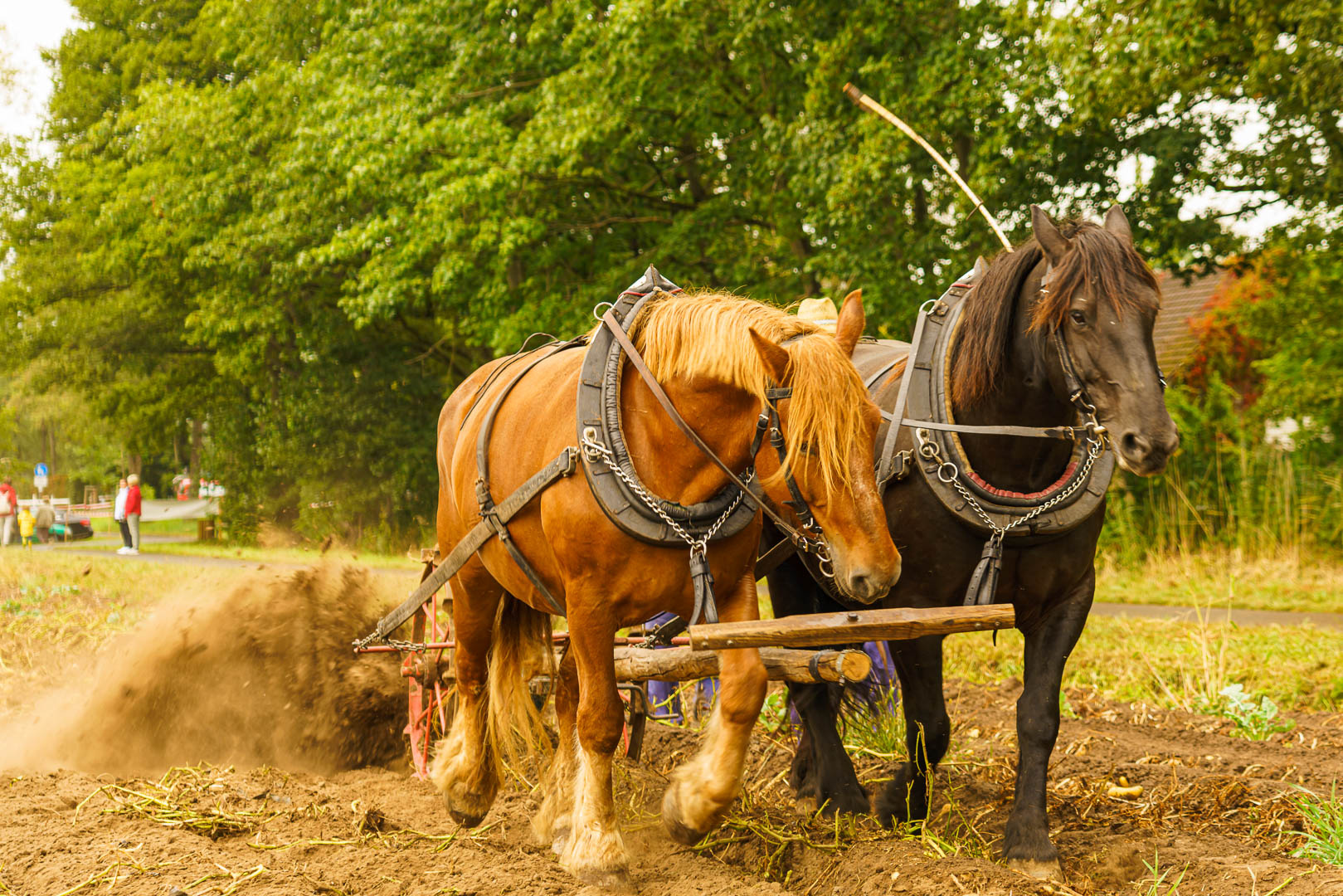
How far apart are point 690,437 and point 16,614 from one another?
836 cm

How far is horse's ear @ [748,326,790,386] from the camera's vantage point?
9.01ft

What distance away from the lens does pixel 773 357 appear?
9.05 ft

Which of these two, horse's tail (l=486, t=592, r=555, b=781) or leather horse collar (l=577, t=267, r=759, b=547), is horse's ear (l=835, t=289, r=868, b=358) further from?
horse's tail (l=486, t=592, r=555, b=781)

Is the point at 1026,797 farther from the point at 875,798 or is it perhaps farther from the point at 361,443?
the point at 361,443

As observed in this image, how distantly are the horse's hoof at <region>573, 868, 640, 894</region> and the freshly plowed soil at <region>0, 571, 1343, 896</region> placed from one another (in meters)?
0.07

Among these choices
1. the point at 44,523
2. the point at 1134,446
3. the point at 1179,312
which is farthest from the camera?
the point at 44,523

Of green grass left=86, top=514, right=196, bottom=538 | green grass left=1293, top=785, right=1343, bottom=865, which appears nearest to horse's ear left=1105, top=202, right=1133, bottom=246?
green grass left=1293, top=785, right=1343, bottom=865

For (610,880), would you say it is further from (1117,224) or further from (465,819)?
(1117,224)

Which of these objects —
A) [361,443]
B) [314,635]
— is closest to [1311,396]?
[314,635]

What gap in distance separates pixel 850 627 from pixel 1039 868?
1095 millimetres

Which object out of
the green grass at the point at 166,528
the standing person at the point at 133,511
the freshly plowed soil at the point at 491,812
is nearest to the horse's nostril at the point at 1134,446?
the freshly plowed soil at the point at 491,812

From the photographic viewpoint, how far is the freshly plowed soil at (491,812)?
3102 mm

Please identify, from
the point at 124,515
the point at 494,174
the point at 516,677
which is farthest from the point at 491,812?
the point at 124,515

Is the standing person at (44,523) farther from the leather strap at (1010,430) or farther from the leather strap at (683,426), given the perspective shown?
the leather strap at (1010,430)
